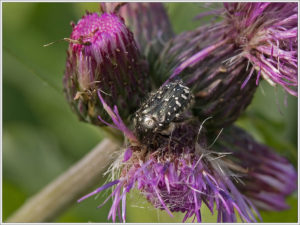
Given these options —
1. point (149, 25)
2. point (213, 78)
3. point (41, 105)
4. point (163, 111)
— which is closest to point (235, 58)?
point (213, 78)

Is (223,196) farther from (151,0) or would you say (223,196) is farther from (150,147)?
(151,0)

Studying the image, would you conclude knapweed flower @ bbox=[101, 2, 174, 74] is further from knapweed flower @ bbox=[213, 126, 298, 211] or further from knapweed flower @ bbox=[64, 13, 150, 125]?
knapweed flower @ bbox=[213, 126, 298, 211]

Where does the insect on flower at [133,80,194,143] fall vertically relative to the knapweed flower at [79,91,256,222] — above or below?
above

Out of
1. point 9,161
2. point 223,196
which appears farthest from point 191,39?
point 9,161

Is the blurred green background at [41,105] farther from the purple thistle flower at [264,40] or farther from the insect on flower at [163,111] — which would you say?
the insect on flower at [163,111]

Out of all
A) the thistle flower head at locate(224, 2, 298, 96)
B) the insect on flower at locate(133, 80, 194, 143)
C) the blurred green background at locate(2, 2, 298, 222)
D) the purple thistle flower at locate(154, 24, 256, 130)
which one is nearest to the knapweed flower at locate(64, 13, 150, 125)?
the insect on flower at locate(133, 80, 194, 143)

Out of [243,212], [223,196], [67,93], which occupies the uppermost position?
[67,93]

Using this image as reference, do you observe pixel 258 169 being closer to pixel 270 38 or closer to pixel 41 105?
pixel 270 38
